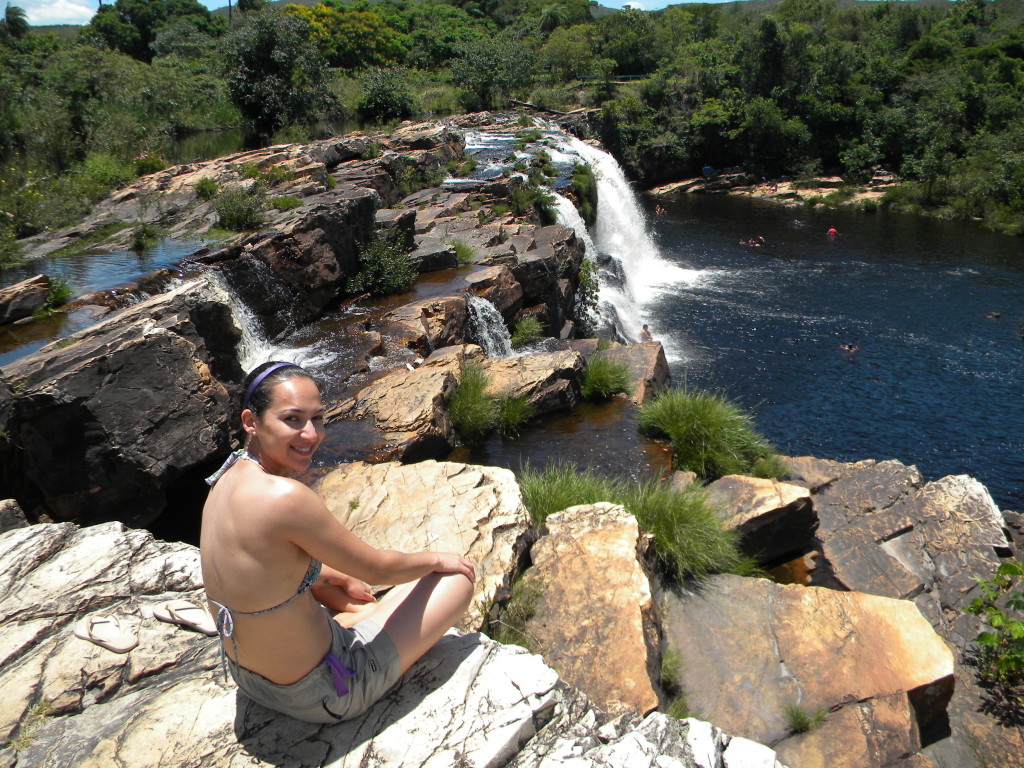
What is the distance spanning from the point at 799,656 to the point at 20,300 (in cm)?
826

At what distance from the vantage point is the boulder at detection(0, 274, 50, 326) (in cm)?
752

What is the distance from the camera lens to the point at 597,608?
13.3 feet

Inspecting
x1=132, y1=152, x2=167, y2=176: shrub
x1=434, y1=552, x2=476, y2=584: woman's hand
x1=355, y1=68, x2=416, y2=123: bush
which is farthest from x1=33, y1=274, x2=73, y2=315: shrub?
x1=355, y1=68, x2=416, y2=123: bush

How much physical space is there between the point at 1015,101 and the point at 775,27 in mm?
11268

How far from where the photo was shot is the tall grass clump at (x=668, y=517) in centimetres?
508

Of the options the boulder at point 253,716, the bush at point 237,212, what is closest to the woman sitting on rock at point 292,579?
the boulder at point 253,716

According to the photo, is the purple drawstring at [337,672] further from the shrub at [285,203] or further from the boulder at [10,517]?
the shrub at [285,203]

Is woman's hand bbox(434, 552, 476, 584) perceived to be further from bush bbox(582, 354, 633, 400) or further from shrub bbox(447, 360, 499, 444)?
bush bbox(582, 354, 633, 400)

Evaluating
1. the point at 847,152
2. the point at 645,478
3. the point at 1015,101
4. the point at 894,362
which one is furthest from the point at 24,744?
the point at 1015,101

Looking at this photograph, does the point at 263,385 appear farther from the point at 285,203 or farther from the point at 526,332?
the point at 285,203

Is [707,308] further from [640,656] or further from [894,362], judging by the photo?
[640,656]

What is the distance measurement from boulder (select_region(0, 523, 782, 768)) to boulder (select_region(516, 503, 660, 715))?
0.49 m

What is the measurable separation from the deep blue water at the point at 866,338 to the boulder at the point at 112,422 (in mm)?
7325

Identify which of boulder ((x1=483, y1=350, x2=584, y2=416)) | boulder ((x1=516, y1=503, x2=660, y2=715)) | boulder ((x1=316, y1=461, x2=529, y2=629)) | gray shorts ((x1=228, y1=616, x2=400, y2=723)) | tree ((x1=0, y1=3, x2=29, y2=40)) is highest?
tree ((x1=0, y1=3, x2=29, y2=40))
